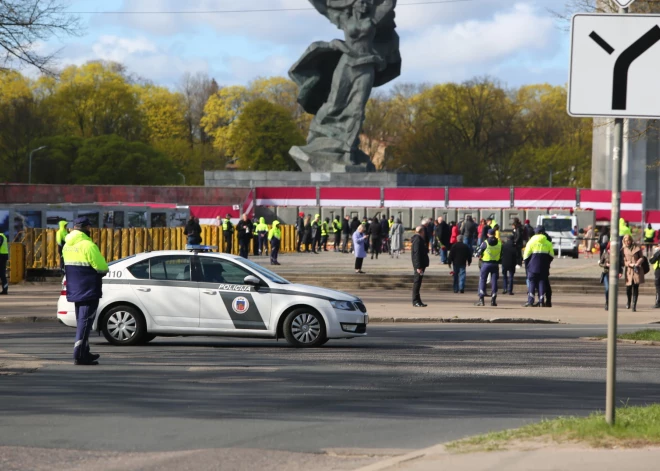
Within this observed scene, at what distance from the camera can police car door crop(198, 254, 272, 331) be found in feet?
56.9

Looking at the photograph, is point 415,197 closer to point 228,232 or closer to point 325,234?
point 325,234

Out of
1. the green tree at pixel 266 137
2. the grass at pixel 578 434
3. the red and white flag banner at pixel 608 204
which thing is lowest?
the grass at pixel 578 434

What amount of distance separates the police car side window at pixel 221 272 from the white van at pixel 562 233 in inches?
1298

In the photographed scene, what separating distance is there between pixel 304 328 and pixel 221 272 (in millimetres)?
1456

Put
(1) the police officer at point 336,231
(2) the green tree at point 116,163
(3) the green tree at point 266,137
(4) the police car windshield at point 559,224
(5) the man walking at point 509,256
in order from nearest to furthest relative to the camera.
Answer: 1. (5) the man walking at point 509,256
2. (4) the police car windshield at point 559,224
3. (1) the police officer at point 336,231
4. (2) the green tree at point 116,163
5. (3) the green tree at point 266,137

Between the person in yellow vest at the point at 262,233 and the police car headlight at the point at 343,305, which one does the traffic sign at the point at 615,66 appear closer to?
the police car headlight at the point at 343,305

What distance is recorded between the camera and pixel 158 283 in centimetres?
1756

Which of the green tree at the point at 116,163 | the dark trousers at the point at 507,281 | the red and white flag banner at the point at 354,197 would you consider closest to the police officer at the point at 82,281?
the dark trousers at the point at 507,281

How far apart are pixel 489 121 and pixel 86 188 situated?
1834 inches

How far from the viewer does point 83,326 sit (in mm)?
14539

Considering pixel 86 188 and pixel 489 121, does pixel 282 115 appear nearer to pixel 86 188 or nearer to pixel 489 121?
pixel 489 121

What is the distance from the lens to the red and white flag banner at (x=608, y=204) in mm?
55031

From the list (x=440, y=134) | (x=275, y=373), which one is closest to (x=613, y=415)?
(x=275, y=373)

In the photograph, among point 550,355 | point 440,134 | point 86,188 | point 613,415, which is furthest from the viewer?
point 440,134
